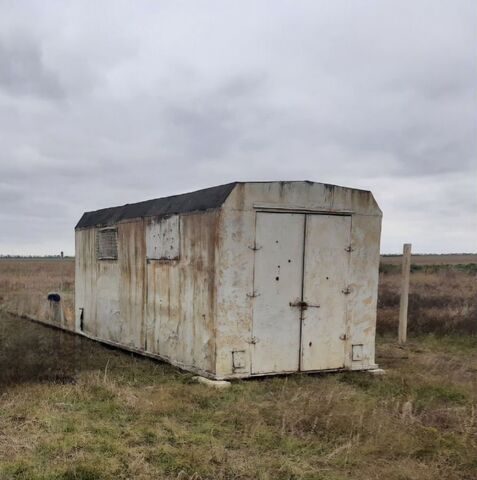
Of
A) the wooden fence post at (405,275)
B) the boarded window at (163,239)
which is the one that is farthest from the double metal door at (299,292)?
the wooden fence post at (405,275)

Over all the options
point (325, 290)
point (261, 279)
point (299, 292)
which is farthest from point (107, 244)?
point (325, 290)

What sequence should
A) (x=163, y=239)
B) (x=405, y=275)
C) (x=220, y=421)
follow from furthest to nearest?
(x=405, y=275) → (x=163, y=239) → (x=220, y=421)

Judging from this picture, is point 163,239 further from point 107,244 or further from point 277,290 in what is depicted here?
point 107,244

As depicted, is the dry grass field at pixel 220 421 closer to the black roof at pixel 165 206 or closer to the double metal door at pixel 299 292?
the double metal door at pixel 299 292

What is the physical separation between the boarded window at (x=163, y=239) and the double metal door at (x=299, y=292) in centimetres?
144

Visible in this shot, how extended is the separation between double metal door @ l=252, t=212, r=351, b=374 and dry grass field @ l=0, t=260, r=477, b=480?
36 centimetres

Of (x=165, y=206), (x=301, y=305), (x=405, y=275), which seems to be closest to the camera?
(x=301, y=305)

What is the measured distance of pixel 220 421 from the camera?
552cm

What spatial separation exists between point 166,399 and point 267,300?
209 cm

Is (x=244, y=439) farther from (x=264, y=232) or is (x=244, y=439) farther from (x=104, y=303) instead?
(x=104, y=303)

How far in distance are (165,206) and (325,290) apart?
9.79 feet

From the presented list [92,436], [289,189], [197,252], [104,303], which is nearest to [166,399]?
[92,436]

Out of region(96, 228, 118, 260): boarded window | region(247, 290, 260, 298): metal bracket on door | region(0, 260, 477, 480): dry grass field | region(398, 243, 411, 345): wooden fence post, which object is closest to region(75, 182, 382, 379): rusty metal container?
region(247, 290, 260, 298): metal bracket on door

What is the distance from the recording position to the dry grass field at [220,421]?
4.31 metres
